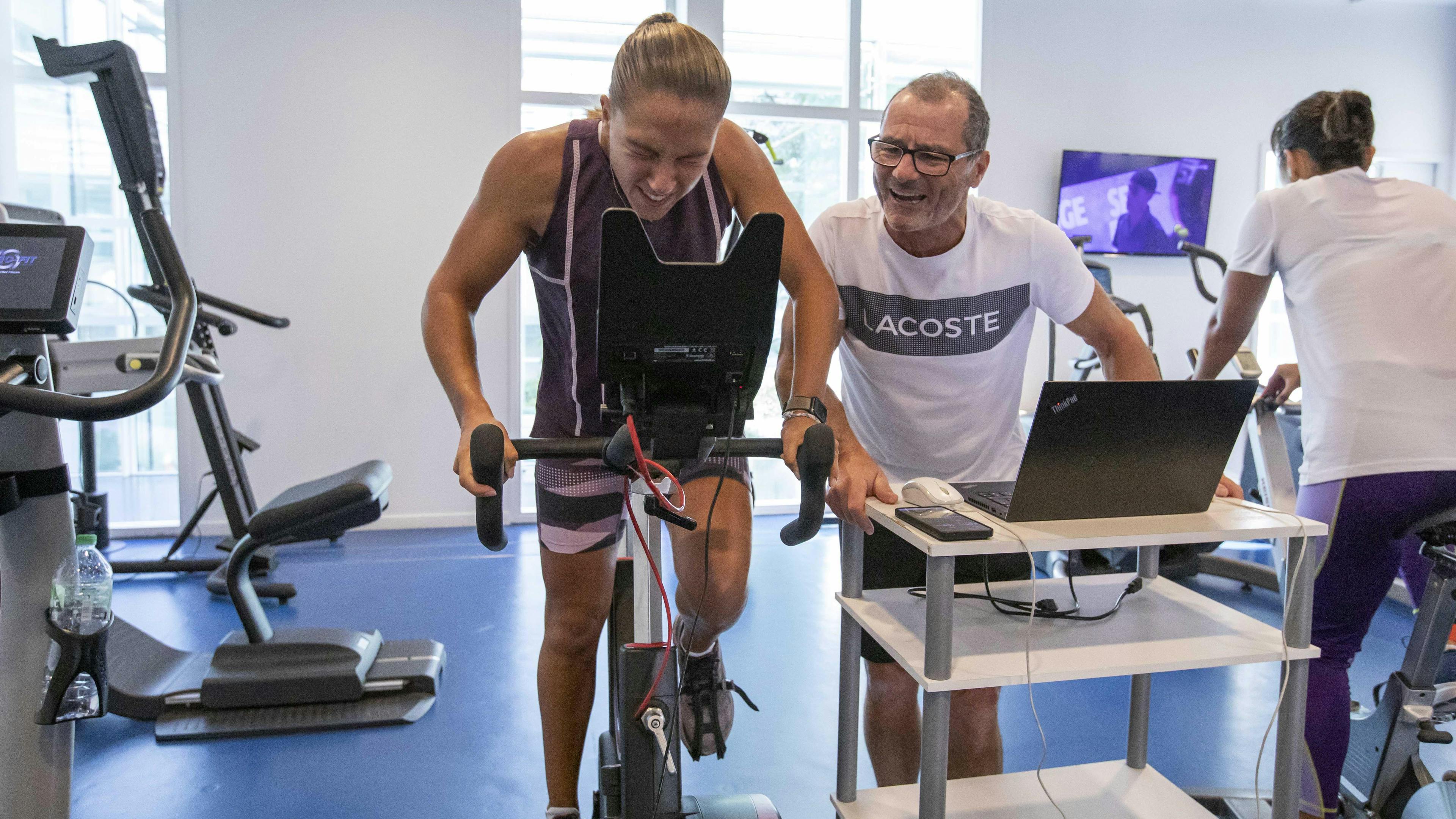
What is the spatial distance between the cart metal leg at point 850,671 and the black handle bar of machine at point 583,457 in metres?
0.32

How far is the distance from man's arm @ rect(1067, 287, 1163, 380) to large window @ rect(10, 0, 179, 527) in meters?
4.12

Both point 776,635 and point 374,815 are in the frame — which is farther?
point 776,635

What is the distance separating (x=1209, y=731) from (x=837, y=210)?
73.2 inches

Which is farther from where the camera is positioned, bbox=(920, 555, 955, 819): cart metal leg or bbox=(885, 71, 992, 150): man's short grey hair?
bbox=(885, 71, 992, 150): man's short grey hair

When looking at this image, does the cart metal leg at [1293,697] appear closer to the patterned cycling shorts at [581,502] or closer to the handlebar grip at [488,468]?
the patterned cycling shorts at [581,502]

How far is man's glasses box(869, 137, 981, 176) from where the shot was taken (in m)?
1.59

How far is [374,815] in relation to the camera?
199 cm

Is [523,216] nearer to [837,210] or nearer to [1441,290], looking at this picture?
[837,210]

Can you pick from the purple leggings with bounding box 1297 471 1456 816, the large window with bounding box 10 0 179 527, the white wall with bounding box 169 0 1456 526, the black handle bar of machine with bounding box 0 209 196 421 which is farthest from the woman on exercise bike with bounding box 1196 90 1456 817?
the large window with bounding box 10 0 179 527

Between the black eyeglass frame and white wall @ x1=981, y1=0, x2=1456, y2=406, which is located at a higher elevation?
white wall @ x1=981, y1=0, x2=1456, y2=406

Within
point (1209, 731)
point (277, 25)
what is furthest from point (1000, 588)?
point (277, 25)

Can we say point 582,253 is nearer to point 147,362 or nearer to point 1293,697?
point 1293,697

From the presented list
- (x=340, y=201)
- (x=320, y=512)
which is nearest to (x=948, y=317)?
(x=320, y=512)

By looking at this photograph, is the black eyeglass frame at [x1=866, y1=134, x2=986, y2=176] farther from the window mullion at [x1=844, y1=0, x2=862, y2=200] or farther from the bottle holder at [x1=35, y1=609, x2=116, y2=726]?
the window mullion at [x1=844, y1=0, x2=862, y2=200]
